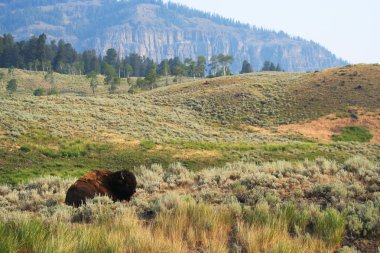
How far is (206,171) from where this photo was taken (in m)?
13.4

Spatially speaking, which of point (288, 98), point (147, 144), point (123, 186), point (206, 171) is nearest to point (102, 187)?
point (123, 186)

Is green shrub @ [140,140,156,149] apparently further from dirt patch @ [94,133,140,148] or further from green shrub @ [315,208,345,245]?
green shrub @ [315,208,345,245]

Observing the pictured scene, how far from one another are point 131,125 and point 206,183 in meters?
24.9

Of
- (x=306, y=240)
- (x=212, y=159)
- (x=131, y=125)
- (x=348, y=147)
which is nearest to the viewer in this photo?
(x=306, y=240)

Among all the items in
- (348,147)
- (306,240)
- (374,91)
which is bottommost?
(348,147)

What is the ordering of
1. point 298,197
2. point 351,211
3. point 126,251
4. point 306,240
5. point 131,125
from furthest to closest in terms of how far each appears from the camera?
point 131,125, point 298,197, point 351,211, point 306,240, point 126,251

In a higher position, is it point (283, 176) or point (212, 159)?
point (283, 176)

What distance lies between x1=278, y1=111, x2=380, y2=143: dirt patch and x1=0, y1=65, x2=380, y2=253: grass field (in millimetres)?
154

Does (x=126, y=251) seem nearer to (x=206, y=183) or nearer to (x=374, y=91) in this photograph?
(x=206, y=183)

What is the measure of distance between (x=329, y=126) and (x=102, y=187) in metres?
43.3

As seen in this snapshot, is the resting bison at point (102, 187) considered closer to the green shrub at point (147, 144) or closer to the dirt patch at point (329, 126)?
the green shrub at point (147, 144)

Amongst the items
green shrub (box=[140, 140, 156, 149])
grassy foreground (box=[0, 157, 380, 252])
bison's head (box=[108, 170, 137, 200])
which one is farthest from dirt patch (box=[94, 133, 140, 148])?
bison's head (box=[108, 170, 137, 200])

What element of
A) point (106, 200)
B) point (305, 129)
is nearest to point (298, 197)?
point (106, 200)

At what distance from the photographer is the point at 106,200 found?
355 inches
